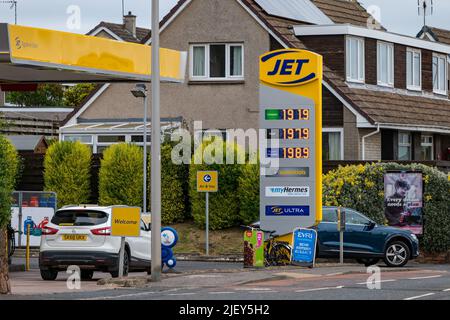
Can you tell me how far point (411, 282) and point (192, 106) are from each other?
24.4 m

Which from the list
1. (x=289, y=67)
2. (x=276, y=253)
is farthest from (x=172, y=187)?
(x=276, y=253)

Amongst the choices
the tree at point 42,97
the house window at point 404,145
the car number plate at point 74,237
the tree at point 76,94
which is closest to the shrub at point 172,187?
the house window at point 404,145

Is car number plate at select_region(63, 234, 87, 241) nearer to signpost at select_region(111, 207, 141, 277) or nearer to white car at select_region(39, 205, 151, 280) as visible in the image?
white car at select_region(39, 205, 151, 280)

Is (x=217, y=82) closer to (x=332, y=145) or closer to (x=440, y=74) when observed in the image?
(x=332, y=145)

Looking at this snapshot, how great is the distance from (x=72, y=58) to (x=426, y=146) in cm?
2738

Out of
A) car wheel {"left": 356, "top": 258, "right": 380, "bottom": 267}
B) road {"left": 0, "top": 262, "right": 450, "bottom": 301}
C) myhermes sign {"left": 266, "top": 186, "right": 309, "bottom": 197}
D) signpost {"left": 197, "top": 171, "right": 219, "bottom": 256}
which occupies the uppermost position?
signpost {"left": 197, "top": 171, "right": 219, "bottom": 256}

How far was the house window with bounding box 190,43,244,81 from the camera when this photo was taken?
4828cm

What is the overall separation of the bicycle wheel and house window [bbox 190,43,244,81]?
59.8ft

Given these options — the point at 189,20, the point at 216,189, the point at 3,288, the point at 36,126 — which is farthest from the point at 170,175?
the point at 36,126

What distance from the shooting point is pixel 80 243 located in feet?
88.8

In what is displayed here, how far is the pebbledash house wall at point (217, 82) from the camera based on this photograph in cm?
4791

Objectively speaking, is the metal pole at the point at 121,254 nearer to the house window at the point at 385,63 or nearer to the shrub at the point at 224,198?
the shrub at the point at 224,198

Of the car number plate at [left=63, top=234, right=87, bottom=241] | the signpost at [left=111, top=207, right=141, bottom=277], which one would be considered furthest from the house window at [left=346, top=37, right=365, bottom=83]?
the signpost at [left=111, top=207, right=141, bottom=277]

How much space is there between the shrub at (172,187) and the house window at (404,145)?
929 cm
